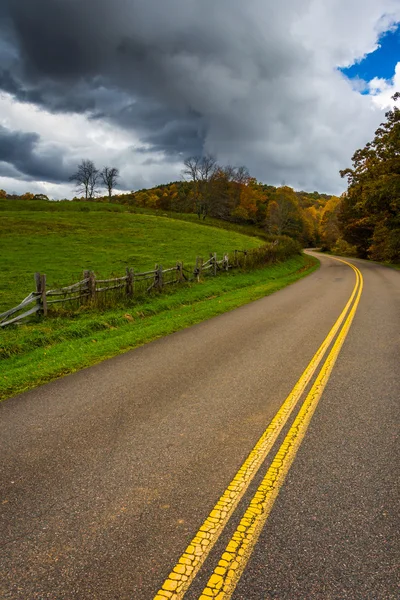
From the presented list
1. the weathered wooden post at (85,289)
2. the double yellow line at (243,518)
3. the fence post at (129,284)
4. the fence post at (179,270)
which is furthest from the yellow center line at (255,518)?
the fence post at (179,270)

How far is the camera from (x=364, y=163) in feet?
118

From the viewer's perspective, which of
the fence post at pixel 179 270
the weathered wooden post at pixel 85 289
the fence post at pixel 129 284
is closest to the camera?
the weathered wooden post at pixel 85 289

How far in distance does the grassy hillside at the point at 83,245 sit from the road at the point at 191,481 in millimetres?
10018

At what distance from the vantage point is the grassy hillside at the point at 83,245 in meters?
20.3

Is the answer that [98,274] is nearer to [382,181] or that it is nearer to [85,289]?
[85,289]

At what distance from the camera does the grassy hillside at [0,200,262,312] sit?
2031 cm

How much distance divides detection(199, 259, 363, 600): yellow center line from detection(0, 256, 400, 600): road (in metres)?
0.03

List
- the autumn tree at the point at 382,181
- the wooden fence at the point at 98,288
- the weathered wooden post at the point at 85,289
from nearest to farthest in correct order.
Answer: the wooden fence at the point at 98,288 → the weathered wooden post at the point at 85,289 → the autumn tree at the point at 382,181

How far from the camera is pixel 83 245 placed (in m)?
31.3

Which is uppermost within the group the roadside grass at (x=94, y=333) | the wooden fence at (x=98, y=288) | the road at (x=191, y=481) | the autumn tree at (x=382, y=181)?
the autumn tree at (x=382, y=181)

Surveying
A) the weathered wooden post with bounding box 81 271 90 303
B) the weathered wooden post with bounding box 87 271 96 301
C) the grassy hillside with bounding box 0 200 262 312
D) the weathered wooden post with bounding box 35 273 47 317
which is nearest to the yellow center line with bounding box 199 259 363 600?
the weathered wooden post with bounding box 35 273 47 317

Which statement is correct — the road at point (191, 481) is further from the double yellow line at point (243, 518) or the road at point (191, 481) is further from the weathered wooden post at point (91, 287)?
the weathered wooden post at point (91, 287)

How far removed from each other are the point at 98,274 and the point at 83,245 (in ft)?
41.9

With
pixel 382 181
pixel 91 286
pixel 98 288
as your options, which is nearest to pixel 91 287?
pixel 91 286
